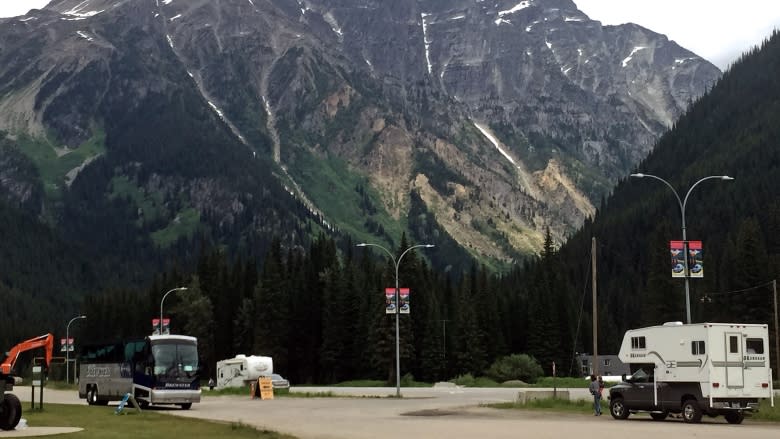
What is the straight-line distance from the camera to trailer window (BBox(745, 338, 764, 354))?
4078cm

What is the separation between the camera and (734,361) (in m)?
40.2

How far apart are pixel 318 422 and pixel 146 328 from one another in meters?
124

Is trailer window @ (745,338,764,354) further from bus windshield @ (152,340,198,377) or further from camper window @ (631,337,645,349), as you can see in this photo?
bus windshield @ (152,340,198,377)

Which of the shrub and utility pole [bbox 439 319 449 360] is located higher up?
utility pole [bbox 439 319 449 360]

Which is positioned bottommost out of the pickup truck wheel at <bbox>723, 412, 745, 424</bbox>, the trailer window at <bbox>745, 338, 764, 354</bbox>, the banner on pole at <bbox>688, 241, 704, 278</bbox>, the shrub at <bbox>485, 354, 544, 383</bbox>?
the shrub at <bbox>485, 354, 544, 383</bbox>

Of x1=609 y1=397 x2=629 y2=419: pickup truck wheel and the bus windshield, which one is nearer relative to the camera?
x1=609 y1=397 x2=629 y2=419: pickup truck wheel

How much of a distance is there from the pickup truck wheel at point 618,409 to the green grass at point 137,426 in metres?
17.9

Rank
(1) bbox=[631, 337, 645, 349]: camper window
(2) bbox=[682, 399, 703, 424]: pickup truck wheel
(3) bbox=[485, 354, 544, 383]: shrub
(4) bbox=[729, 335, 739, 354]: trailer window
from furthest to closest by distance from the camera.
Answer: (3) bbox=[485, 354, 544, 383]: shrub → (1) bbox=[631, 337, 645, 349]: camper window → (4) bbox=[729, 335, 739, 354]: trailer window → (2) bbox=[682, 399, 703, 424]: pickup truck wheel

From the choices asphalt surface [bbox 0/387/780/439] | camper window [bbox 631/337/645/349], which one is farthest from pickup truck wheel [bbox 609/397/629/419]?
camper window [bbox 631/337/645/349]

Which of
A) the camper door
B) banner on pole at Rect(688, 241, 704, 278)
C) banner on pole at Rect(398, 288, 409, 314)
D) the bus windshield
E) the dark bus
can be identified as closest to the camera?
the camper door

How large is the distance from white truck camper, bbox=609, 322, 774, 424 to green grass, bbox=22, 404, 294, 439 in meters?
18.6

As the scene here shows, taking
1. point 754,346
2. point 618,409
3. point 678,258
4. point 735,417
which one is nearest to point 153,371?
point 618,409

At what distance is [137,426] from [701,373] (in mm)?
23450

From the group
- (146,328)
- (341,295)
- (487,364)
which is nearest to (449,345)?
(487,364)
